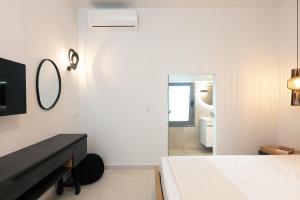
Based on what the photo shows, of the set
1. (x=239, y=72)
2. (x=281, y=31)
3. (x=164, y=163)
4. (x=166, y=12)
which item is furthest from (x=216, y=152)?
(x=166, y=12)

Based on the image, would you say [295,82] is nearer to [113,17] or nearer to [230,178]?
[230,178]

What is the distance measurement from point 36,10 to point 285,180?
10.6 ft

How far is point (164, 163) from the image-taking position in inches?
96.3

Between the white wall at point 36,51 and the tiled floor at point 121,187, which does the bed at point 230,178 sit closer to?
the tiled floor at point 121,187

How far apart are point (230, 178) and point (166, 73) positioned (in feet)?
7.39

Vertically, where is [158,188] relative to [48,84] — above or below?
below

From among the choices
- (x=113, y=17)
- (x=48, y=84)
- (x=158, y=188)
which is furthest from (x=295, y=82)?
(x=48, y=84)

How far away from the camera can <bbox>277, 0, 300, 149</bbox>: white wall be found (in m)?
3.36

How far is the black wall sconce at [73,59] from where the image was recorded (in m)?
3.41

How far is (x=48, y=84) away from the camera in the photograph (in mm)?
2744

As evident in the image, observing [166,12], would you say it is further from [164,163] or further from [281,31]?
[164,163]

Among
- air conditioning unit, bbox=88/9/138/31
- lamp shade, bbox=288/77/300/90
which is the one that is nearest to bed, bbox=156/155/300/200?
lamp shade, bbox=288/77/300/90

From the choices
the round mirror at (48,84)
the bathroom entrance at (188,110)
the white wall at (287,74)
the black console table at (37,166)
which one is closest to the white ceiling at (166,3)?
the white wall at (287,74)

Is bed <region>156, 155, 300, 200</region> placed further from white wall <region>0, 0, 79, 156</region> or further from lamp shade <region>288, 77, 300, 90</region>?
white wall <region>0, 0, 79, 156</region>
